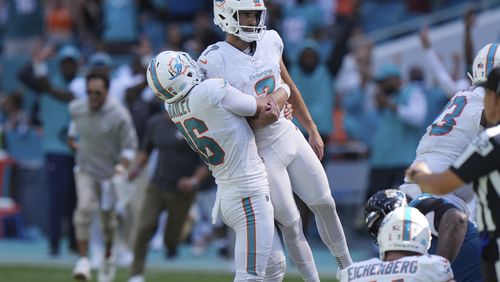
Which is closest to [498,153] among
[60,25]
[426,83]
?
[426,83]

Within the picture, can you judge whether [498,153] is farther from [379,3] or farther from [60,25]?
[60,25]

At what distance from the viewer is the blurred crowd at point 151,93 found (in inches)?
550

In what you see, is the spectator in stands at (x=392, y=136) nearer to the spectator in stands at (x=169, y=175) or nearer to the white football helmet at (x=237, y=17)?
the spectator in stands at (x=169, y=175)

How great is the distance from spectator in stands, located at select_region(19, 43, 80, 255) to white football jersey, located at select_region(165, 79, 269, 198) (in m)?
7.00

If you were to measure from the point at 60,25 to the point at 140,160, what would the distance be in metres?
7.71

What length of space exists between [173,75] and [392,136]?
660 centimetres

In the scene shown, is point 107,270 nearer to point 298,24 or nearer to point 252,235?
point 252,235

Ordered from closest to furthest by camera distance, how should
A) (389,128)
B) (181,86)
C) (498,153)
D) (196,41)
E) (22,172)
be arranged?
(498,153) < (181,86) < (389,128) < (196,41) < (22,172)

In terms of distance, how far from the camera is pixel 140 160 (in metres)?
12.9

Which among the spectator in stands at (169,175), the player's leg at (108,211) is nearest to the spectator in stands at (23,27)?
the spectator in stands at (169,175)

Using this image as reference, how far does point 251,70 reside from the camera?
8055mm

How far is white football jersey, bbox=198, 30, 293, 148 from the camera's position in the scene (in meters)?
8.04

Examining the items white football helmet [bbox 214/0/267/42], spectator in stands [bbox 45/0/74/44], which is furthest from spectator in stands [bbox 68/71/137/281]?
spectator in stands [bbox 45/0/74/44]

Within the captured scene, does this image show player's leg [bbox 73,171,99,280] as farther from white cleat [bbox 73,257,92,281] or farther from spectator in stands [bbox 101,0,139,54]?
spectator in stands [bbox 101,0,139,54]
